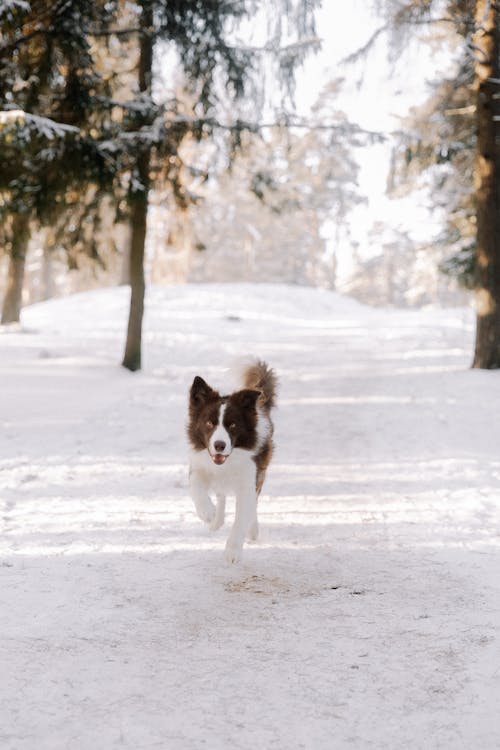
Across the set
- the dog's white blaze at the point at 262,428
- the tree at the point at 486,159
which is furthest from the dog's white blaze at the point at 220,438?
the tree at the point at 486,159

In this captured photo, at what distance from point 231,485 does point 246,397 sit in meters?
0.71

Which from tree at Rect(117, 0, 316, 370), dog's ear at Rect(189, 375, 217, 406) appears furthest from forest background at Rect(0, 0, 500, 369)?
dog's ear at Rect(189, 375, 217, 406)

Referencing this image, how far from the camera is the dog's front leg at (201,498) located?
549 cm

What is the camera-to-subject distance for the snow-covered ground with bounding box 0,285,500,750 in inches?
128

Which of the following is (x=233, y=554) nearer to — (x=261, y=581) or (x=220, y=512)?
(x=261, y=581)

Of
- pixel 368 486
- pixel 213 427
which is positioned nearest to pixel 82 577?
pixel 213 427

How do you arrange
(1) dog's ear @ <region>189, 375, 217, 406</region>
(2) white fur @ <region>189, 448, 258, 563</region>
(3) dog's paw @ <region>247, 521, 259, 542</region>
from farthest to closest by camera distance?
(3) dog's paw @ <region>247, 521, 259, 542</region>
(1) dog's ear @ <region>189, 375, 217, 406</region>
(2) white fur @ <region>189, 448, 258, 563</region>

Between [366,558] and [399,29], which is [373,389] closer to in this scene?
[399,29]

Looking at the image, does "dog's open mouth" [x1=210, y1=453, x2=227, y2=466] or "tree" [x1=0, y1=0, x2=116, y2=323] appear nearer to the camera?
"dog's open mouth" [x1=210, y1=453, x2=227, y2=466]

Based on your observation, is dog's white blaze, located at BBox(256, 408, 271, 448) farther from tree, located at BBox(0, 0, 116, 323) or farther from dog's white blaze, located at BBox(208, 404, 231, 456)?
tree, located at BBox(0, 0, 116, 323)

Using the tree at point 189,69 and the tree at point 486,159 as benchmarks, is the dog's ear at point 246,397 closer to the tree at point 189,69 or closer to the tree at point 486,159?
the tree at point 189,69

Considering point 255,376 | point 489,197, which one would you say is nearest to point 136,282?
point 489,197

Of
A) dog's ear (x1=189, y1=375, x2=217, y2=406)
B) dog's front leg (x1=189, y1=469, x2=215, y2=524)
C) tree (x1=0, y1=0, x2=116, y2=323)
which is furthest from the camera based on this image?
tree (x1=0, y1=0, x2=116, y2=323)

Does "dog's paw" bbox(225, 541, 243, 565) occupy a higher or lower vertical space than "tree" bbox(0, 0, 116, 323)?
lower
